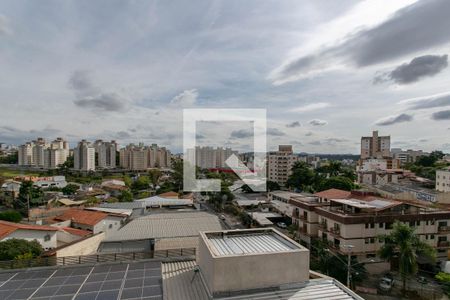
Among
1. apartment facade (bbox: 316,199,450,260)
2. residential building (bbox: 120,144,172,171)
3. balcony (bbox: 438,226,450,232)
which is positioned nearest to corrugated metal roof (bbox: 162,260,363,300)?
apartment facade (bbox: 316,199,450,260)

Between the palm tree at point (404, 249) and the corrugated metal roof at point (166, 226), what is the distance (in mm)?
7072

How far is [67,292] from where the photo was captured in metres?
4.83

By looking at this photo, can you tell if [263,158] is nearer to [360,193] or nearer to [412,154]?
[360,193]

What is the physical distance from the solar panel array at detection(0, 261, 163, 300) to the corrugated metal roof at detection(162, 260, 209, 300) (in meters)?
0.18

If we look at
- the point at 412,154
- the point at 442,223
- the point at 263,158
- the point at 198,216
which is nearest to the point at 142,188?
the point at 263,158

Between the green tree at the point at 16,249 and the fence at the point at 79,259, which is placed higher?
the fence at the point at 79,259

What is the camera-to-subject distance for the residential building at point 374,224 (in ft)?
42.1

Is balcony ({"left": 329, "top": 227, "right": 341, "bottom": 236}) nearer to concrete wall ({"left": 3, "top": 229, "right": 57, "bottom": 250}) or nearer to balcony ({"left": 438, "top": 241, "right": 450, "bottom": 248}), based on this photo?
balcony ({"left": 438, "top": 241, "right": 450, "bottom": 248})

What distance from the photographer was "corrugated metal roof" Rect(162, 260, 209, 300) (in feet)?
16.3

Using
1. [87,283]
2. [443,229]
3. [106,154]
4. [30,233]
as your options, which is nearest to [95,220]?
[30,233]

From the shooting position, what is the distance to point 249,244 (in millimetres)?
6102

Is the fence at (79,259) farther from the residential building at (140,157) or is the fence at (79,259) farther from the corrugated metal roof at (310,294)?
the residential building at (140,157)

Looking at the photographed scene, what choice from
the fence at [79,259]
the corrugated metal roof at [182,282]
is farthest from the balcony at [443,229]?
the corrugated metal roof at [182,282]

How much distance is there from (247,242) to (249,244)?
0.18m
